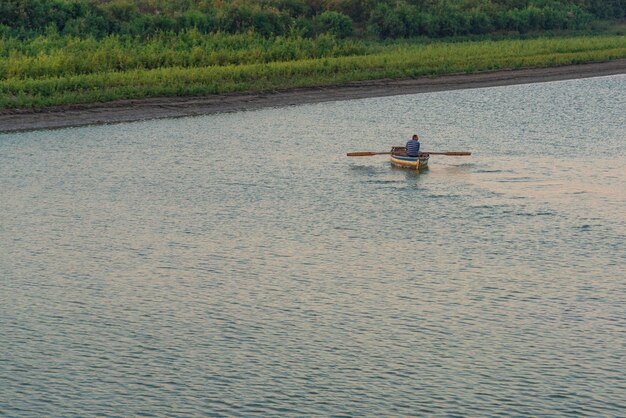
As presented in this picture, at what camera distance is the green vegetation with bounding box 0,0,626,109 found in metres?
47.6

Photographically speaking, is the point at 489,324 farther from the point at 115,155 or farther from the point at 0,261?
the point at 115,155

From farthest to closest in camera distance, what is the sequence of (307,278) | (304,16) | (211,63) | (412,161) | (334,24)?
(304,16), (334,24), (211,63), (412,161), (307,278)

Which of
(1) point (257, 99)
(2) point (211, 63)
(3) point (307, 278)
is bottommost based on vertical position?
(3) point (307, 278)

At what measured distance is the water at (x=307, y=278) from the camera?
16609 millimetres

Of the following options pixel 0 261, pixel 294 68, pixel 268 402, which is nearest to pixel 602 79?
pixel 294 68

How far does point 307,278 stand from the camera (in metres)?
22.2

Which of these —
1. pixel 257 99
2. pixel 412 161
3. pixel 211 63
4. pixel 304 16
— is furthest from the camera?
pixel 304 16

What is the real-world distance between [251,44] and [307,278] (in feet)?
126

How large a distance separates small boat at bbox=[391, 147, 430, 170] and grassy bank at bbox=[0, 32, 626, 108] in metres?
15.1

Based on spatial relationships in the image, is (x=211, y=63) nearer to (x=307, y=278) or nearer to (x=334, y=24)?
(x=334, y=24)

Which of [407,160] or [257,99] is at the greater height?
[257,99]

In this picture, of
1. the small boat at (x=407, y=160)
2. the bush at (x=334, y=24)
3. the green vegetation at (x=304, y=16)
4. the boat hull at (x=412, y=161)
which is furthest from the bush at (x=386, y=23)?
the boat hull at (x=412, y=161)

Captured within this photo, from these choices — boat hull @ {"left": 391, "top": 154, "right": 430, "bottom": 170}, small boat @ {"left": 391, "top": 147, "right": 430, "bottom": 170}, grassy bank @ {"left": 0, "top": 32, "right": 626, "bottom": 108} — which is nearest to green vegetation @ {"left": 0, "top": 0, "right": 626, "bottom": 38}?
grassy bank @ {"left": 0, "top": 32, "right": 626, "bottom": 108}

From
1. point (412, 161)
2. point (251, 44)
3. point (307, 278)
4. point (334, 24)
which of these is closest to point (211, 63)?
point (251, 44)
